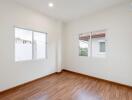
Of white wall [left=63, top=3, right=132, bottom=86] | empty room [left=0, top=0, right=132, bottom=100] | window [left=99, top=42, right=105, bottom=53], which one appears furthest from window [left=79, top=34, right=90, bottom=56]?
window [left=99, top=42, right=105, bottom=53]

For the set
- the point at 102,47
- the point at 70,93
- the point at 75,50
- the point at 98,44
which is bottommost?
the point at 70,93

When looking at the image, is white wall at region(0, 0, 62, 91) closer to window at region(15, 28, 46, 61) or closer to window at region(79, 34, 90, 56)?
window at region(15, 28, 46, 61)

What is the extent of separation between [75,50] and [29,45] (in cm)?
221

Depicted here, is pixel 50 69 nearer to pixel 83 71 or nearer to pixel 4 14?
pixel 83 71

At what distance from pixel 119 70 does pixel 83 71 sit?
60.1 inches

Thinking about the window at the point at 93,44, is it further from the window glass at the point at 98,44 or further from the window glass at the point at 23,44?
the window glass at the point at 23,44

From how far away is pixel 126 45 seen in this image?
2.81 metres

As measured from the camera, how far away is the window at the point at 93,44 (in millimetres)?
3572

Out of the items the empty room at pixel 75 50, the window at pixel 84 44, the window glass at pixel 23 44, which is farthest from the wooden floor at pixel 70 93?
the window at pixel 84 44

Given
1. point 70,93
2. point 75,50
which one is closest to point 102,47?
point 75,50

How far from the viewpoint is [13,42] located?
2.72 metres

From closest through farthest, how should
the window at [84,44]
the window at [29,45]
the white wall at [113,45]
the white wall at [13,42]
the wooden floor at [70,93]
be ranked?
the wooden floor at [70,93], the white wall at [13,42], the white wall at [113,45], the window at [29,45], the window at [84,44]

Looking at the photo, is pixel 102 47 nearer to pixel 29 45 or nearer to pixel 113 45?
pixel 113 45

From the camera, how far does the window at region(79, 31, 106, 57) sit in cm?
357
